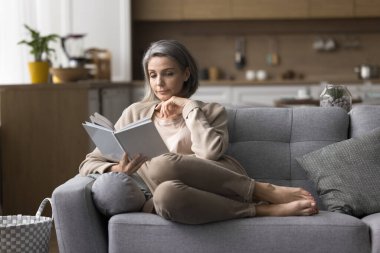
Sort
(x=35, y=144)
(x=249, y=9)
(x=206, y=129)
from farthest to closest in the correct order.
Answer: (x=249, y=9) < (x=35, y=144) < (x=206, y=129)

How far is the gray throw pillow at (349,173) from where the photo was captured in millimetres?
3080

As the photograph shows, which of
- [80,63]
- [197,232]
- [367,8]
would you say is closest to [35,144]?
[80,63]

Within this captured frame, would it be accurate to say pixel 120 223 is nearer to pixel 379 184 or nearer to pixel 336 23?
pixel 379 184

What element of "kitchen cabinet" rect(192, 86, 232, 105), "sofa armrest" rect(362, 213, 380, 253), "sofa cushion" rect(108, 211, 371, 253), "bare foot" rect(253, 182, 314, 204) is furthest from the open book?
"kitchen cabinet" rect(192, 86, 232, 105)

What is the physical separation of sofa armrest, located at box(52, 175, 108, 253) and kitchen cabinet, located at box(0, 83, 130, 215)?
6.67 ft

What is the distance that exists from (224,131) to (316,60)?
5.11 meters

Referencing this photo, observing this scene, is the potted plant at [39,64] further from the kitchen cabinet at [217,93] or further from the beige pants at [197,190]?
the beige pants at [197,190]

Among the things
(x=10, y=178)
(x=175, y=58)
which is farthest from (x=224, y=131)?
(x=10, y=178)

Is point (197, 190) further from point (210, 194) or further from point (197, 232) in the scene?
point (197, 232)

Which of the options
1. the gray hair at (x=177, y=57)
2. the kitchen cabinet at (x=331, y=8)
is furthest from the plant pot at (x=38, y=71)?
the kitchen cabinet at (x=331, y=8)

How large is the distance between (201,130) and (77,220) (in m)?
0.62

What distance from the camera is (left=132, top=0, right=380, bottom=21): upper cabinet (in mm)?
7691

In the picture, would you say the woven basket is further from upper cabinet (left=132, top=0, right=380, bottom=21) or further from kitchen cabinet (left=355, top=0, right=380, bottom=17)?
kitchen cabinet (left=355, top=0, right=380, bottom=17)

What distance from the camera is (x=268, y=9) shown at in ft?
25.3
